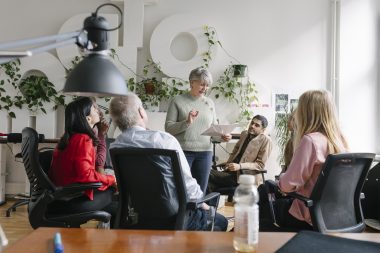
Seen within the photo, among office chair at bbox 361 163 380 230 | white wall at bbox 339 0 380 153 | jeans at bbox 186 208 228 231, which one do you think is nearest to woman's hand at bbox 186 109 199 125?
jeans at bbox 186 208 228 231

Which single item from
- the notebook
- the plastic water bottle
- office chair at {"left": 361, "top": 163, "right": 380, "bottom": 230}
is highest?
the plastic water bottle

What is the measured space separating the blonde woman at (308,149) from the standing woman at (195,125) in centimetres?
125

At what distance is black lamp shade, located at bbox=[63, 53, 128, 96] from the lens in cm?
92

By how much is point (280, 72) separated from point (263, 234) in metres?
4.36

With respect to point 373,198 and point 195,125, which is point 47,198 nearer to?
point 195,125

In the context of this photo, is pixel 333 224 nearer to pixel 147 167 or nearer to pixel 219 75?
pixel 147 167

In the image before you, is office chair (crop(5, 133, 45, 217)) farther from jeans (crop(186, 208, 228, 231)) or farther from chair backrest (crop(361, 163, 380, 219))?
chair backrest (crop(361, 163, 380, 219))

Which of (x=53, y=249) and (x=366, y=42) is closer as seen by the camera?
(x=53, y=249)

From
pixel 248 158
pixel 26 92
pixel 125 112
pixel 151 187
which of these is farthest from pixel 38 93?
pixel 151 187

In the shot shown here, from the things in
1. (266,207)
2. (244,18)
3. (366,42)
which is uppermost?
(244,18)

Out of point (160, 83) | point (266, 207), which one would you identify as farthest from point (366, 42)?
point (266, 207)

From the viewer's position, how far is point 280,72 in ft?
17.3

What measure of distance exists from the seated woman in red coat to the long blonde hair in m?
1.24

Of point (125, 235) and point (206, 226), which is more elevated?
point (125, 235)
